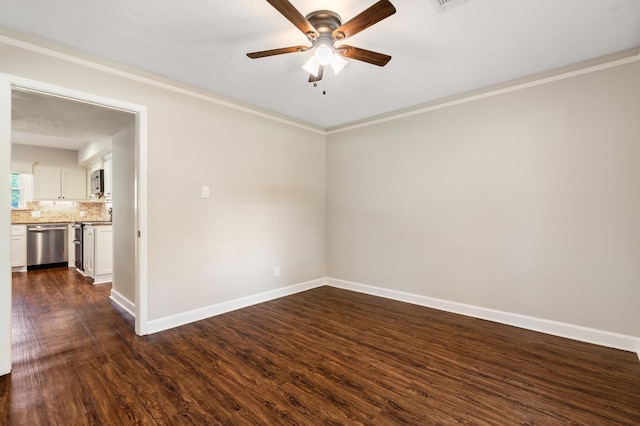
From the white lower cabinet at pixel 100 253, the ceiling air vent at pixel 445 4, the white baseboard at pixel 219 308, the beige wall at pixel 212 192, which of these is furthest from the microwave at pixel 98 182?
the ceiling air vent at pixel 445 4

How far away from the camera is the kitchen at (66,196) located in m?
4.20

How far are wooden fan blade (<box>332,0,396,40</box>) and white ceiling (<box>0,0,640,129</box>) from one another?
0.20 meters

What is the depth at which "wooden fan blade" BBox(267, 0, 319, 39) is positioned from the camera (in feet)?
5.13

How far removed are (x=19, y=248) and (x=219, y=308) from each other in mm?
5248

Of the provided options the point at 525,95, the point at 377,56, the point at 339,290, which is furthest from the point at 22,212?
the point at 525,95

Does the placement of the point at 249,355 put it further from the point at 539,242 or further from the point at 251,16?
the point at 539,242

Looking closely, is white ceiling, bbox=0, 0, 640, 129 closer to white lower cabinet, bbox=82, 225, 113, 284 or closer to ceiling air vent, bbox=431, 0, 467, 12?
ceiling air vent, bbox=431, 0, 467, 12

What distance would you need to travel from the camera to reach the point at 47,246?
6.05 metres

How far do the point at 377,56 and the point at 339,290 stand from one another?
10.9 feet

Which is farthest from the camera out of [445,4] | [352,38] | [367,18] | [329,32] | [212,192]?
[212,192]

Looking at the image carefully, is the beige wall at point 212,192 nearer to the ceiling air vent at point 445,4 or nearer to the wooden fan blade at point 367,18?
the wooden fan blade at point 367,18

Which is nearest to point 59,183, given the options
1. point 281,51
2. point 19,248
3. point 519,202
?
point 19,248

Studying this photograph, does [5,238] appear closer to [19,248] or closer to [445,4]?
[445,4]

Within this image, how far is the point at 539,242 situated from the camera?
9.48ft
